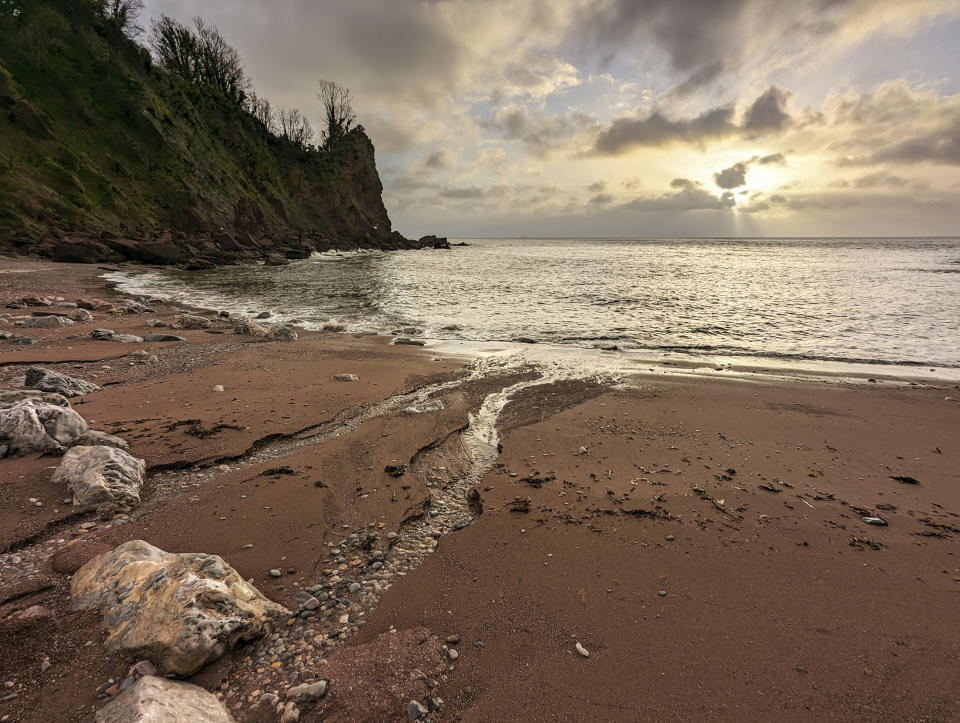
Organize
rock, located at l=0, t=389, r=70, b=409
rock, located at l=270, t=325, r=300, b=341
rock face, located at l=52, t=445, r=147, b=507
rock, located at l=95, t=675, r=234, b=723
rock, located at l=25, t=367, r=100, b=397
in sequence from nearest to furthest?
rock, located at l=95, t=675, r=234, b=723 → rock face, located at l=52, t=445, r=147, b=507 → rock, located at l=0, t=389, r=70, b=409 → rock, located at l=25, t=367, r=100, b=397 → rock, located at l=270, t=325, r=300, b=341

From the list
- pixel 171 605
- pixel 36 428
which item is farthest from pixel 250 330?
pixel 171 605

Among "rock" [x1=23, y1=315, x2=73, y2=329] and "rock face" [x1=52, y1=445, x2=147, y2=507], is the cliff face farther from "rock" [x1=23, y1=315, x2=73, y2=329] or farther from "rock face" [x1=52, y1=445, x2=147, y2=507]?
"rock face" [x1=52, y1=445, x2=147, y2=507]

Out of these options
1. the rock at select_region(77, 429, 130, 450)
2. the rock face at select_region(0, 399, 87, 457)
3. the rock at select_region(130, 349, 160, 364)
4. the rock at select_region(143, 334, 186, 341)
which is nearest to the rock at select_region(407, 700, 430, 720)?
the rock at select_region(77, 429, 130, 450)

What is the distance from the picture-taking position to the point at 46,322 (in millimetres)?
11281

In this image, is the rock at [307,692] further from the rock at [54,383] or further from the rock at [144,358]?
the rock at [144,358]

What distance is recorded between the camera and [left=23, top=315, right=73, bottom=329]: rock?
11.1 meters

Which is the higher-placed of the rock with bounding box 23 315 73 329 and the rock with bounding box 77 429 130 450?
the rock with bounding box 23 315 73 329

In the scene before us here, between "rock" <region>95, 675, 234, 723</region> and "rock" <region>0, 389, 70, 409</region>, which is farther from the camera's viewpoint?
"rock" <region>0, 389, 70, 409</region>

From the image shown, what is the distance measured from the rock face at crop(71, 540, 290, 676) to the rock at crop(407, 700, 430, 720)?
1.09 meters

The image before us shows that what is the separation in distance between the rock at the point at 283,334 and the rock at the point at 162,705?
10697 millimetres

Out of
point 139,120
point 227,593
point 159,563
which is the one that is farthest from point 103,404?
point 139,120

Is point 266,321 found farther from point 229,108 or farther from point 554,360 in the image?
point 229,108

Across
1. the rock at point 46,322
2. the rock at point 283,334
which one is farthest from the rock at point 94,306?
→ the rock at point 283,334

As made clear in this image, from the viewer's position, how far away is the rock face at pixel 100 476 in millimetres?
3877
